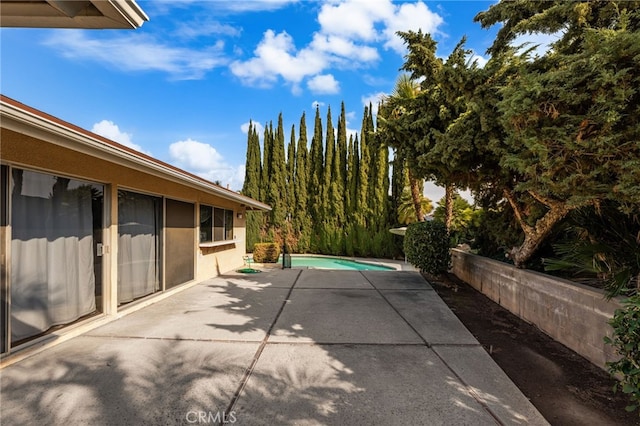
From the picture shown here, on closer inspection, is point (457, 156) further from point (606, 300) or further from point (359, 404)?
point (359, 404)

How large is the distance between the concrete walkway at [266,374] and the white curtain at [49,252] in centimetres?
45

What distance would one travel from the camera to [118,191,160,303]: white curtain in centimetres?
531

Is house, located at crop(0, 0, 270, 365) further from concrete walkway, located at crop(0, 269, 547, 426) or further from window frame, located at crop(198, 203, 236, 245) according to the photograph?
window frame, located at crop(198, 203, 236, 245)

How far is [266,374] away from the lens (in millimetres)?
3250

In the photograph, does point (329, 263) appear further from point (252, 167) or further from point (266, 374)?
point (266, 374)

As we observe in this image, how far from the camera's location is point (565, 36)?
Result: 190 inches

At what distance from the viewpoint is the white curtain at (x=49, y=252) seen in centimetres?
353

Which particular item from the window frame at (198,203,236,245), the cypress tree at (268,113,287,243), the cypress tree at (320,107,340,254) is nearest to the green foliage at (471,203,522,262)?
the window frame at (198,203,236,245)

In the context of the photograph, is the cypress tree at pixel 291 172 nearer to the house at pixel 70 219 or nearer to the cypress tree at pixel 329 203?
the cypress tree at pixel 329 203

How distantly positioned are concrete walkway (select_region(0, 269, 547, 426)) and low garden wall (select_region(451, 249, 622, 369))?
119 centimetres

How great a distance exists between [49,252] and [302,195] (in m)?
16.8

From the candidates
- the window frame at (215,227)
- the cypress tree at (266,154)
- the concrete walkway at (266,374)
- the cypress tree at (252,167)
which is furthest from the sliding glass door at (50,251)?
the cypress tree at (266,154)

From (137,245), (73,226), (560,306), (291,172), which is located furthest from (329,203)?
(73,226)

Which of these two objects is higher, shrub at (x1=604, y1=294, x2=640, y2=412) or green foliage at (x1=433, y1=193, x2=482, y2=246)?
green foliage at (x1=433, y1=193, x2=482, y2=246)
